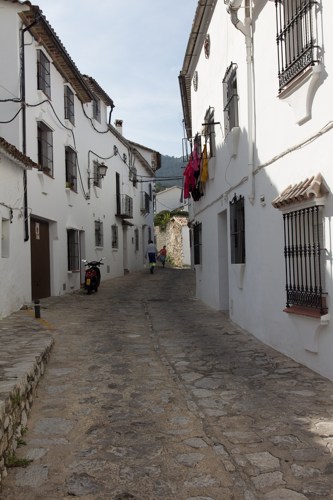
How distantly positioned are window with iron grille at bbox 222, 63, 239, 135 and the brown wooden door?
5.67 meters

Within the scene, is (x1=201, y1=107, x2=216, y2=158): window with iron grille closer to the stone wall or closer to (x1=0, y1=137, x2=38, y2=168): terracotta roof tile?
(x1=0, y1=137, x2=38, y2=168): terracotta roof tile

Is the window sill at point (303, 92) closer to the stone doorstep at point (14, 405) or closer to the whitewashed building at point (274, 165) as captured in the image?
the whitewashed building at point (274, 165)

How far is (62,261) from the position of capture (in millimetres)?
13953

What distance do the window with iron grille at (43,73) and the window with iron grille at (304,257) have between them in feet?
28.6

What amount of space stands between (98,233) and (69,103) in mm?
5721

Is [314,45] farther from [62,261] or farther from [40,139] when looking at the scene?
[62,261]

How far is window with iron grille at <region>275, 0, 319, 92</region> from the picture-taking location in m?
5.11

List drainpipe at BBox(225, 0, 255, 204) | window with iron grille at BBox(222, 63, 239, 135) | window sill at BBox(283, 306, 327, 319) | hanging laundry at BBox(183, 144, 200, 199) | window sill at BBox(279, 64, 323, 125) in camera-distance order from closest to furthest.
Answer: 1. window sill at BBox(279, 64, 323, 125)
2. window sill at BBox(283, 306, 327, 319)
3. drainpipe at BBox(225, 0, 255, 204)
4. window with iron grille at BBox(222, 63, 239, 135)
5. hanging laundry at BBox(183, 144, 200, 199)

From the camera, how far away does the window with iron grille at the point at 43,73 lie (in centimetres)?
1212

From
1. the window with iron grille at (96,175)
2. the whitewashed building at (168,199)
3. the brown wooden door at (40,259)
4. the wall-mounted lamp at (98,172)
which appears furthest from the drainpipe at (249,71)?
the whitewashed building at (168,199)

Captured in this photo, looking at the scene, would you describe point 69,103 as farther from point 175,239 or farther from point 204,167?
point 175,239

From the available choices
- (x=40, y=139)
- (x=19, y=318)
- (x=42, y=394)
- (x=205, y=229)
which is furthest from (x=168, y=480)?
(x=40, y=139)

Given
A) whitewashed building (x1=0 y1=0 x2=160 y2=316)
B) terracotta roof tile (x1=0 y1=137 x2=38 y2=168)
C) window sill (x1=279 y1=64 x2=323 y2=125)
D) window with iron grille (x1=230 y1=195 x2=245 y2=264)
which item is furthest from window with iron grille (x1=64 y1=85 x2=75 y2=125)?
window sill (x1=279 y1=64 x2=323 y2=125)

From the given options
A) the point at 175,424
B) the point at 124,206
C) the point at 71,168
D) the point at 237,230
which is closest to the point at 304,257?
the point at 175,424
